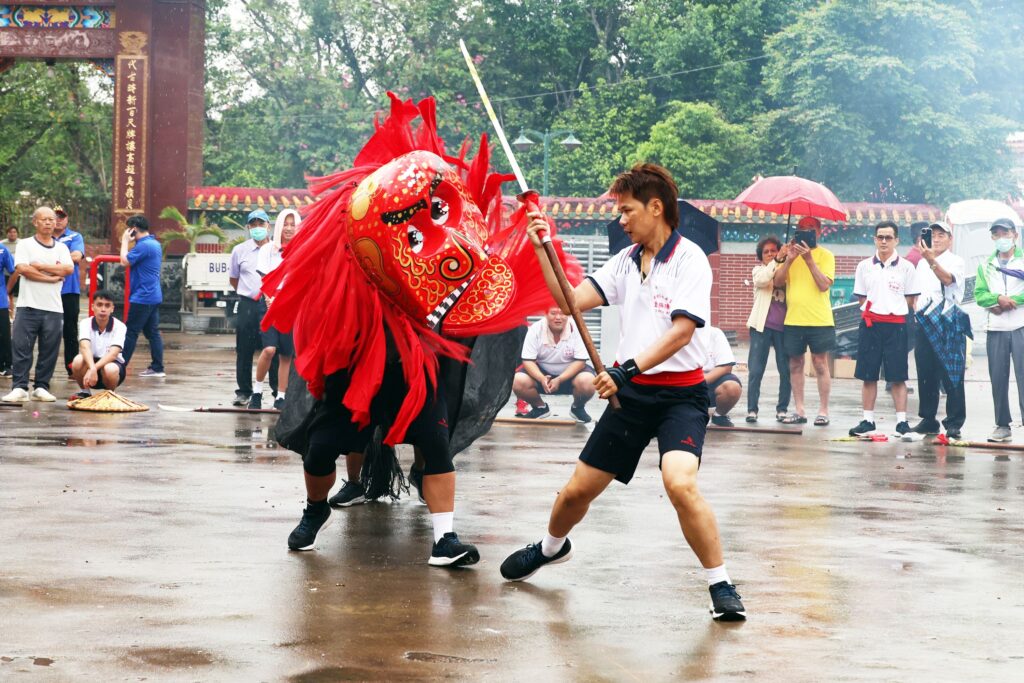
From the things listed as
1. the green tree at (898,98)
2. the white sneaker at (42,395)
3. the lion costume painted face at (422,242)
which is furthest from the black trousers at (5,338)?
the green tree at (898,98)

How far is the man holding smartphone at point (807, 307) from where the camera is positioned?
12.4 m

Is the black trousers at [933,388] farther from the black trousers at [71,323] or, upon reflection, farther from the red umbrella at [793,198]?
the black trousers at [71,323]

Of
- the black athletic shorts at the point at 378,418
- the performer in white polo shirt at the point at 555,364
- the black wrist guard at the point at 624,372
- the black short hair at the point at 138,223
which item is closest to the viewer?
the black wrist guard at the point at 624,372

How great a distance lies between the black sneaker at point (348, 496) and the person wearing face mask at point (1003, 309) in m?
5.50

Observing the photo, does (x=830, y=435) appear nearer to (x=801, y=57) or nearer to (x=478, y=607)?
(x=478, y=607)

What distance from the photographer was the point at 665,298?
553cm

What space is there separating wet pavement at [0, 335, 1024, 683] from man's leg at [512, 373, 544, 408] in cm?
249

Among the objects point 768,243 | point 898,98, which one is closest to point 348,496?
point 768,243

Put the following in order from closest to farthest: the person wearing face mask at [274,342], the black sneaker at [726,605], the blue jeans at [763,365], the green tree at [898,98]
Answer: the black sneaker at [726,605] < the person wearing face mask at [274,342] < the blue jeans at [763,365] < the green tree at [898,98]

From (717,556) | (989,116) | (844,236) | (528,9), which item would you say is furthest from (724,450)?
(528,9)

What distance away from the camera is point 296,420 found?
21.2 feet

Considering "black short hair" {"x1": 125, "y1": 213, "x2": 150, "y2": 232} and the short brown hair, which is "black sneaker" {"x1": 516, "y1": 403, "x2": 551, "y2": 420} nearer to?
"black short hair" {"x1": 125, "y1": 213, "x2": 150, "y2": 232}

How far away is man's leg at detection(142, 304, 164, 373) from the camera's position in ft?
47.0

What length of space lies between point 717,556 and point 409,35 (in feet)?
119
